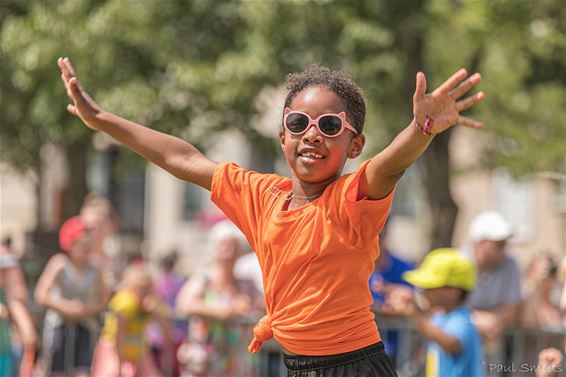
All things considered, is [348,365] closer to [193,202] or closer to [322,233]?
[322,233]

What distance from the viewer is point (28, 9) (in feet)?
52.0

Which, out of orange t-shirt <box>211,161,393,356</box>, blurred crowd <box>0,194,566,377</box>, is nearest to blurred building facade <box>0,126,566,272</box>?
blurred crowd <box>0,194,566,377</box>

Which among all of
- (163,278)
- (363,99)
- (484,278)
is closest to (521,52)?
(163,278)

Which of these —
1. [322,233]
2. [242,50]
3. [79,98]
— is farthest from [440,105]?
[242,50]

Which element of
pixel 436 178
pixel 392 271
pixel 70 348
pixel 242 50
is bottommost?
pixel 70 348

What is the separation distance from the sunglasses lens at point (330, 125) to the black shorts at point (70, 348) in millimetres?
5699

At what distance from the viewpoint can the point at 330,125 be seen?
4.24 meters

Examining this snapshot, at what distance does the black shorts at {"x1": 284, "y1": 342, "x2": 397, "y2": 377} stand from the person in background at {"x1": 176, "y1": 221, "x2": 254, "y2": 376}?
4.56 metres

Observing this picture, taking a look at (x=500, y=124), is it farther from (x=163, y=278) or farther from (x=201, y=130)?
(x=163, y=278)

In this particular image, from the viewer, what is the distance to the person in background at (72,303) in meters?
9.34

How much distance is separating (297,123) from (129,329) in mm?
5279

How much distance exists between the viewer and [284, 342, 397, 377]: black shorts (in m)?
4.35

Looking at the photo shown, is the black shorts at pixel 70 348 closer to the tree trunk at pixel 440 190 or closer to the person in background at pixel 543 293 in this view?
the person in background at pixel 543 293

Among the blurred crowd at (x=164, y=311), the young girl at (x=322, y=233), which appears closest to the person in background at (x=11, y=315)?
the blurred crowd at (x=164, y=311)
